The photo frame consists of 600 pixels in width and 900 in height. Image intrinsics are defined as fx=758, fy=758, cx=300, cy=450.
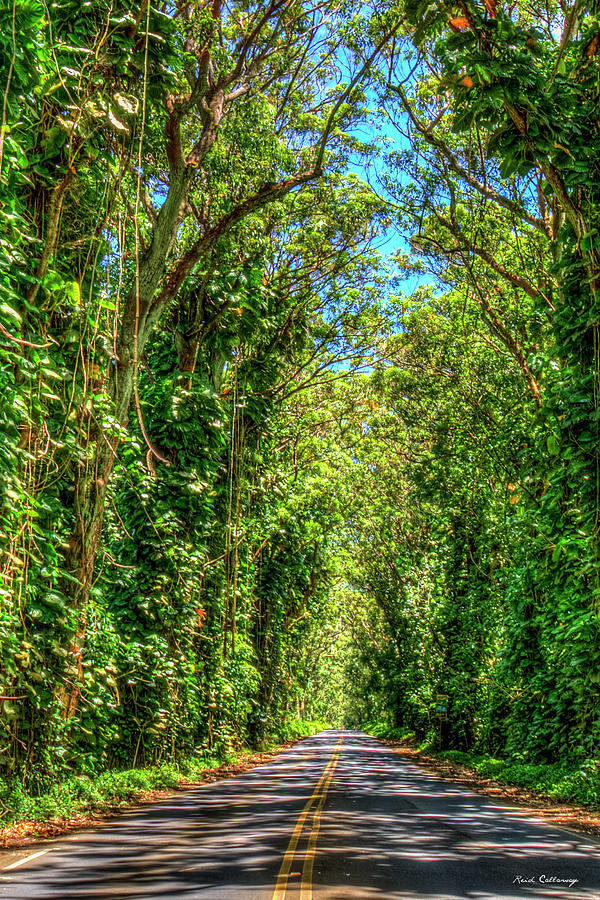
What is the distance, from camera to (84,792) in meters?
10.4

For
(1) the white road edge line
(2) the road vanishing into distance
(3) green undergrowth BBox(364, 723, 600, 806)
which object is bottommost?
(3) green undergrowth BBox(364, 723, 600, 806)

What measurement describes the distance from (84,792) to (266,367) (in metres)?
13.0

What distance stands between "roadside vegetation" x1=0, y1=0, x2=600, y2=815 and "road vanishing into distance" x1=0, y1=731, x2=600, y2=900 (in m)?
1.87

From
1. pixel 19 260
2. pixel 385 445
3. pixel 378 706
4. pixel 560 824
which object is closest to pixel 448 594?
pixel 385 445

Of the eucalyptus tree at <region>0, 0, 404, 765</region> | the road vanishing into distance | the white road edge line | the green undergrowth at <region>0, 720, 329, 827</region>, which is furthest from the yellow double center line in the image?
the eucalyptus tree at <region>0, 0, 404, 765</region>

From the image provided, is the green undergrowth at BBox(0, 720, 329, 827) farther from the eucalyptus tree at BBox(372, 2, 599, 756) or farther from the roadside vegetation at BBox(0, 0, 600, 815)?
the eucalyptus tree at BBox(372, 2, 599, 756)

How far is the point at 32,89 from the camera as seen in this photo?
792cm

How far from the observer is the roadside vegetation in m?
9.08

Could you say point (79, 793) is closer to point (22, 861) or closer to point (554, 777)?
point (22, 861)

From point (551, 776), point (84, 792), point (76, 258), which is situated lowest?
point (551, 776)

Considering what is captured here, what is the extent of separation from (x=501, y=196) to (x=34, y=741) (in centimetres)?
1307

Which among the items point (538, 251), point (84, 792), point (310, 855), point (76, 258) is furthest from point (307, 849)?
point (538, 251)

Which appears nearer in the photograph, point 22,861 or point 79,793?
point 22,861

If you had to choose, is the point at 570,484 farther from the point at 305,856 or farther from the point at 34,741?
the point at 34,741
